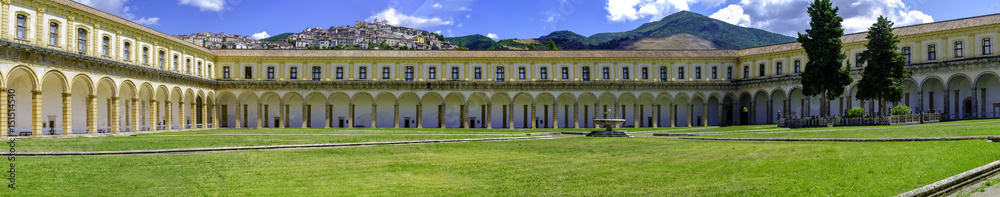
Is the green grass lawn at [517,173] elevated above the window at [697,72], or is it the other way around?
the window at [697,72]

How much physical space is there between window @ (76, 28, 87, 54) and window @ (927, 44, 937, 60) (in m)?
51.0

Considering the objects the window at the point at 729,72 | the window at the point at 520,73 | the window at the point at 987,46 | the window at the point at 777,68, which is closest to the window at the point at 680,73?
Result: the window at the point at 729,72

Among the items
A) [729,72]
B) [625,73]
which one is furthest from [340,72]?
[729,72]

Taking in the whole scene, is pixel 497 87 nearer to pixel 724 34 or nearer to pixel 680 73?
pixel 680 73

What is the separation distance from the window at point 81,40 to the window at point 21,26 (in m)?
3.94

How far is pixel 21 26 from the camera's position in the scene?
30.5 m

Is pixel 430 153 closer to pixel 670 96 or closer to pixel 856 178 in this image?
pixel 856 178

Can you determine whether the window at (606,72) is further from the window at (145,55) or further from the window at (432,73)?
the window at (145,55)

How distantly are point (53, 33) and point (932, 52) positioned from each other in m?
51.5

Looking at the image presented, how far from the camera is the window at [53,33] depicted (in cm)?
3238

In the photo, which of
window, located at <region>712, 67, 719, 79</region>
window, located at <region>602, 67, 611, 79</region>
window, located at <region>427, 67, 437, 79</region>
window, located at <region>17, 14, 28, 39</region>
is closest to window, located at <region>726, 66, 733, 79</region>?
window, located at <region>712, 67, 719, 79</region>

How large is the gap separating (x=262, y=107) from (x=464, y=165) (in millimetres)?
45687

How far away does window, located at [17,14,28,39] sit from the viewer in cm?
3034

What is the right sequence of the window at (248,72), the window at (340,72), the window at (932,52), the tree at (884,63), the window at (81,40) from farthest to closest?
the window at (340,72), the window at (248,72), the window at (932,52), the tree at (884,63), the window at (81,40)
